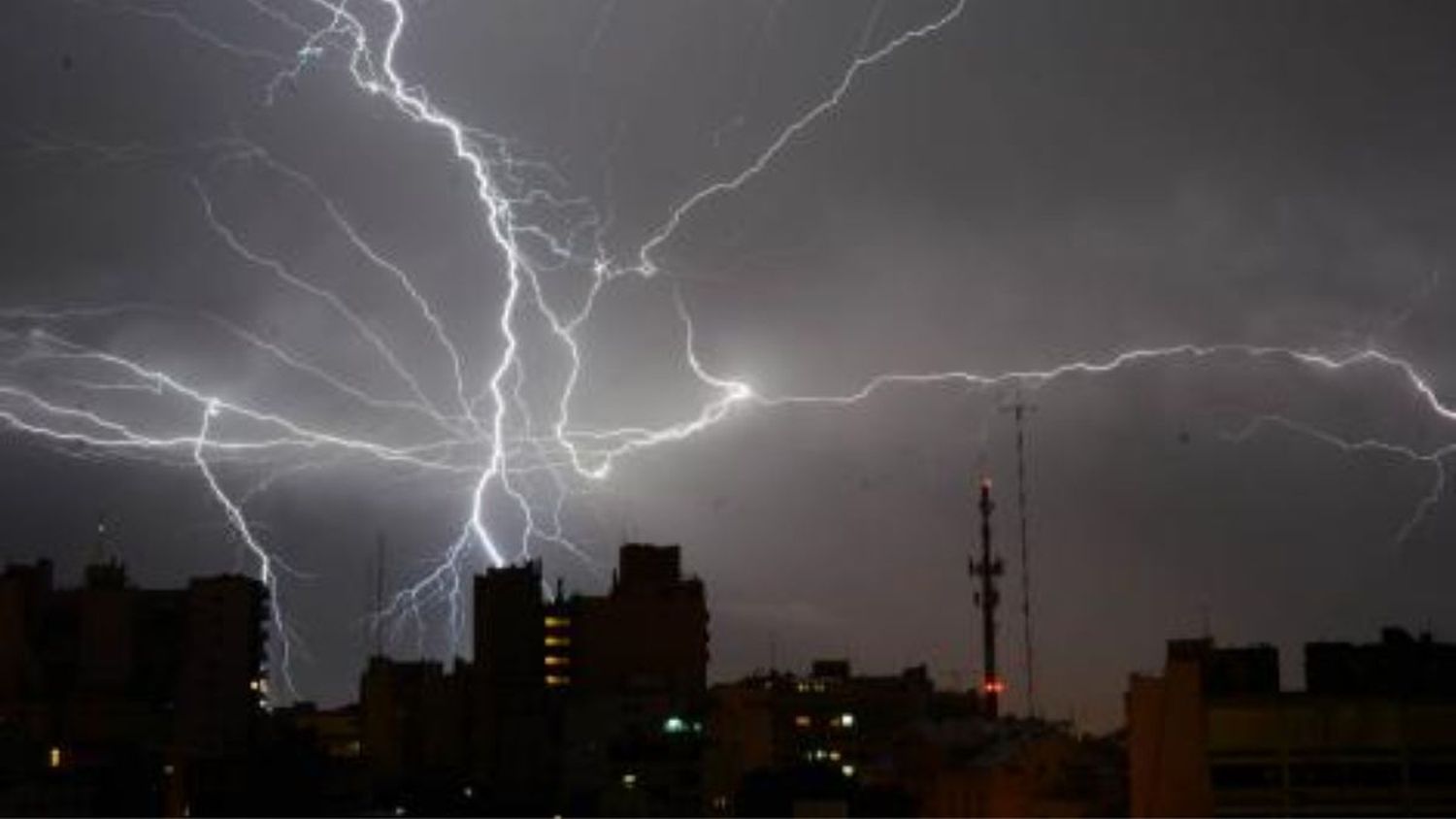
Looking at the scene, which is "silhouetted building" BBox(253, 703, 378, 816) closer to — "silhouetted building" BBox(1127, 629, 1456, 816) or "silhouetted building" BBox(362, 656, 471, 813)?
"silhouetted building" BBox(362, 656, 471, 813)

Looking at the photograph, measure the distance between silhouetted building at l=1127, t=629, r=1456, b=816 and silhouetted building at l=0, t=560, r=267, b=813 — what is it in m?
29.4

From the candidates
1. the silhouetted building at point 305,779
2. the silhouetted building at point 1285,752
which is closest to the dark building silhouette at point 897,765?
the silhouetted building at point 1285,752

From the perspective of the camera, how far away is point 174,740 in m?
55.1

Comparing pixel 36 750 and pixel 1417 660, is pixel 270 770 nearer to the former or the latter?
pixel 36 750

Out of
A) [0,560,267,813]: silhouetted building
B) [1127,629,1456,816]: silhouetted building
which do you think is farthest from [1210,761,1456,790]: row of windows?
[0,560,267,813]: silhouetted building

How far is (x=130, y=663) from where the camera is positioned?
192 ft

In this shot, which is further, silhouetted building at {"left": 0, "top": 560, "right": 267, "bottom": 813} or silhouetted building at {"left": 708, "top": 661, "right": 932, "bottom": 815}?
silhouetted building at {"left": 0, "top": 560, "right": 267, "bottom": 813}

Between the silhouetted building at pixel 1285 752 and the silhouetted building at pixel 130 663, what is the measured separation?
96.5ft

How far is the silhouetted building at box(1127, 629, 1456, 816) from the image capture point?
109ft

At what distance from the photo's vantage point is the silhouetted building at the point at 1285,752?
33219mm

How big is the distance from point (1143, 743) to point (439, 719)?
141 ft

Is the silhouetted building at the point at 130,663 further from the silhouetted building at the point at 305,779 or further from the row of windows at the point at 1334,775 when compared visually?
the row of windows at the point at 1334,775

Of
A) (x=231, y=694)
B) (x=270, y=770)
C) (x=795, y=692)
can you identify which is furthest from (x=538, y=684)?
(x=270, y=770)

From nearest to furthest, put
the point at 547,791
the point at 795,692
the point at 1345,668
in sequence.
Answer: the point at 1345,668, the point at 547,791, the point at 795,692
